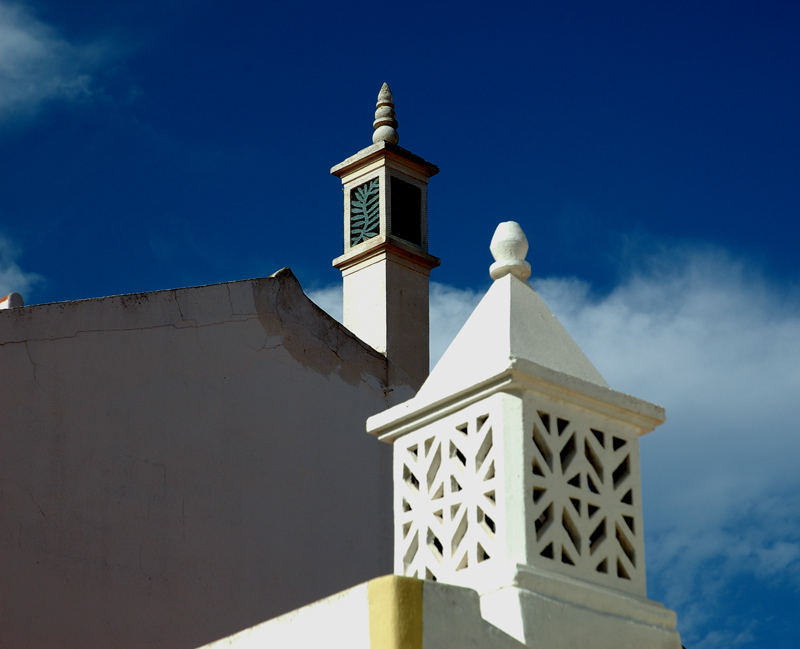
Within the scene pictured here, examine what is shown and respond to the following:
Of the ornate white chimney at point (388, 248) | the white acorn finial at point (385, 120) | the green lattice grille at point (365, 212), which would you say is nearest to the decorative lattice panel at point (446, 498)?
the ornate white chimney at point (388, 248)

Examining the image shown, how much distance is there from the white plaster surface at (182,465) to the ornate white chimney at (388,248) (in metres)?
0.55

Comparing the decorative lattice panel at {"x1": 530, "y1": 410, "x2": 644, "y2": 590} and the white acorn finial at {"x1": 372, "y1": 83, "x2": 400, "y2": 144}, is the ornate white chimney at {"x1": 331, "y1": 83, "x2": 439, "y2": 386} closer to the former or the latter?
the white acorn finial at {"x1": 372, "y1": 83, "x2": 400, "y2": 144}

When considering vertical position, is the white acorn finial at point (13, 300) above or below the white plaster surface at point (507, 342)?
above

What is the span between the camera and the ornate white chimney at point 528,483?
409cm

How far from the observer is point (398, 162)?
11.5 meters

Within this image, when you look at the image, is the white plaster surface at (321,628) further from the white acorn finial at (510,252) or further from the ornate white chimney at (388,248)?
the ornate white chimney at (388,248)

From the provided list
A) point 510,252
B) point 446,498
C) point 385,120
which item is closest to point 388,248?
point 385,120

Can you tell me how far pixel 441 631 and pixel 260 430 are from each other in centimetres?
567

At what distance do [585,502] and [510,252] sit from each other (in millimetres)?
1149

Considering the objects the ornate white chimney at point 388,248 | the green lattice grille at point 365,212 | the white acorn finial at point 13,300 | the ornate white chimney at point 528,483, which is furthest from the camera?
the green lattice grille at point 365,212

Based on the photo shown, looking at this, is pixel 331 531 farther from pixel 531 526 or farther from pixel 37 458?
pixel 531 526

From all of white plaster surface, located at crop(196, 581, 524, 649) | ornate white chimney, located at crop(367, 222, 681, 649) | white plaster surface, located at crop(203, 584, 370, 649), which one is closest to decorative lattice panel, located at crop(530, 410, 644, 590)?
ornate white chimney, located at crop(367, 222, 681, 649)

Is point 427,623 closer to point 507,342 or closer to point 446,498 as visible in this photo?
point 446,498

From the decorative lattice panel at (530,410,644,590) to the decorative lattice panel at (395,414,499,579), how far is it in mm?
186
